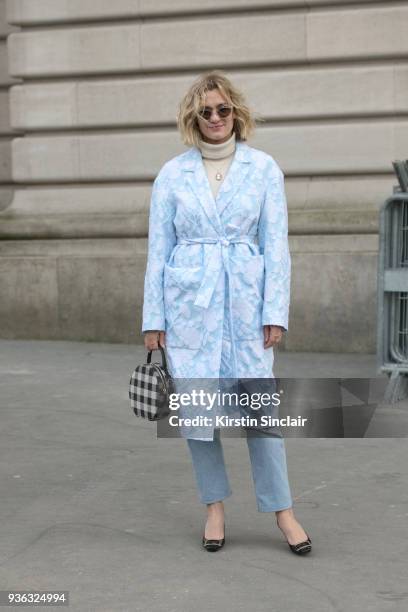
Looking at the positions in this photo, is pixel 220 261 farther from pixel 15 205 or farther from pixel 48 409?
pixel 15 205

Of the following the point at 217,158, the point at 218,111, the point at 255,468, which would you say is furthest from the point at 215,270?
the point at 255,468

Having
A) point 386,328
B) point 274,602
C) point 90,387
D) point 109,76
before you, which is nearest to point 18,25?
point 109,76

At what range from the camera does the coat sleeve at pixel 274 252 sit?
15.5 feet

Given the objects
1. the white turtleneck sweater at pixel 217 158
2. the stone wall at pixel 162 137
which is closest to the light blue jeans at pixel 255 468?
the white turtleneck sweater at pixel 217 158

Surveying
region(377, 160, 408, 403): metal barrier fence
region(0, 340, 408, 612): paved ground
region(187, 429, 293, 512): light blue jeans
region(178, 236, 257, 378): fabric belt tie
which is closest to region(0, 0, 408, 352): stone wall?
region(377, 160, 408, 403): metal barrier fence

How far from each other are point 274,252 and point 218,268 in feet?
0.71

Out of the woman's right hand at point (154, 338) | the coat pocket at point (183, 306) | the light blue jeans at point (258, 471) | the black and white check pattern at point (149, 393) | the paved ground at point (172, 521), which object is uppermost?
the coat pocket at point (183, 306)

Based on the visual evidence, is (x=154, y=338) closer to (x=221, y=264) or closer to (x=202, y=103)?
(x=221, y=264)

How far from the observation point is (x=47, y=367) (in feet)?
32.2

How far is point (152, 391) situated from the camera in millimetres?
4742

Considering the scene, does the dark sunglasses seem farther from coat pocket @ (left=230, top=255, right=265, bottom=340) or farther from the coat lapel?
coat pocket @ (left=230, top=255, right=265, bottom=340)

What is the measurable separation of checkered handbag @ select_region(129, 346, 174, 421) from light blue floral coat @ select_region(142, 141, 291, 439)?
0.07 metres

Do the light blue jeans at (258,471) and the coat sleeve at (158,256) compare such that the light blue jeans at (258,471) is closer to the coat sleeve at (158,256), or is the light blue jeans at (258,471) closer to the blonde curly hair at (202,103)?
the coat sleeve at (158,256)

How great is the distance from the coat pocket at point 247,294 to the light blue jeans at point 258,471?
0.41 meters
